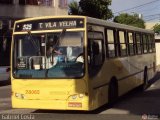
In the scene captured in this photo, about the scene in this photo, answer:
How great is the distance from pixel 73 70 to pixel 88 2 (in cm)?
2881

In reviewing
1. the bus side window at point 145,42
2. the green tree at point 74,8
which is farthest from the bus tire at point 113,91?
the green tree at point 74,8

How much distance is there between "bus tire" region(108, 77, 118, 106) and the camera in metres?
14.2

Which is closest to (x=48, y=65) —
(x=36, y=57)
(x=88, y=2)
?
(x=36, y=57)

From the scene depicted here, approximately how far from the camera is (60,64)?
12.3 metres

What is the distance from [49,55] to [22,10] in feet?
72.9

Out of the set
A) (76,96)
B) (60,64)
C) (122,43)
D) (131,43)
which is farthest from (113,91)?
(131,43)

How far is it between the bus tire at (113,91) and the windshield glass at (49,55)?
2247 millimetres

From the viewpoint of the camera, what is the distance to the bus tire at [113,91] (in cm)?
1417

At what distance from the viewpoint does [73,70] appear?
39.9ft

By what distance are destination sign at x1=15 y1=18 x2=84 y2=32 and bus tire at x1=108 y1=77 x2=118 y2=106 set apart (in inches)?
101

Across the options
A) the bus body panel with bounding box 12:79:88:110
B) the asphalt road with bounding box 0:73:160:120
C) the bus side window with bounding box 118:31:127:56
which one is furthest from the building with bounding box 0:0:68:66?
the bus body panel with bounding box 12:79:88:110

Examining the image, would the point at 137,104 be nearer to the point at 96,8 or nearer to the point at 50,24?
the point at 50,24

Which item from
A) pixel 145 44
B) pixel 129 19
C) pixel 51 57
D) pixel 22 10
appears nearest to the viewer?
pixel 51 57

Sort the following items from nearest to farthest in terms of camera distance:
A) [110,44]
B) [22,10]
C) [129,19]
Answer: [110,44] < [22,10] < [129,19]
